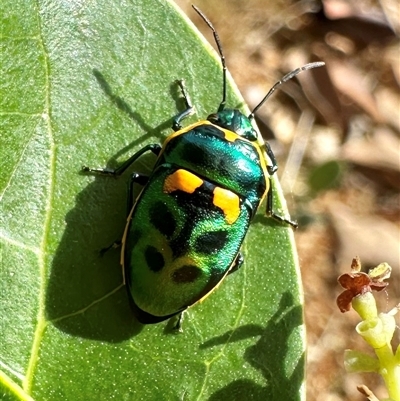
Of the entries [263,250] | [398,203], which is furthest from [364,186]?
[263,250]

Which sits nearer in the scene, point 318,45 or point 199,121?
point 199,121

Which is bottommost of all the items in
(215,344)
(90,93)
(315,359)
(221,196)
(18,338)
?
(315,359)

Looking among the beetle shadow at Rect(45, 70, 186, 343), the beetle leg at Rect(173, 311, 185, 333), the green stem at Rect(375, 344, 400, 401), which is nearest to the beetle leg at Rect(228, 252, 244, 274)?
the beetle leg at Rect(173, 311, 185, 333)

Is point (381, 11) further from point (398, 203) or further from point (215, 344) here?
point (215, 344)

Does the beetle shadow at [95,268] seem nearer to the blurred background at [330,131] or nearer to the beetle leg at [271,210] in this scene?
the beetle leg at [271,210]

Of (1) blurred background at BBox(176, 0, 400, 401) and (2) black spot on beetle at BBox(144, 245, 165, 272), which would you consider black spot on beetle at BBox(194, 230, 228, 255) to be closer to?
(2) black spot on beetle at BBox(144, 245, 165, 272)

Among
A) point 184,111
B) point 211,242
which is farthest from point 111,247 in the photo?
point 184,111
